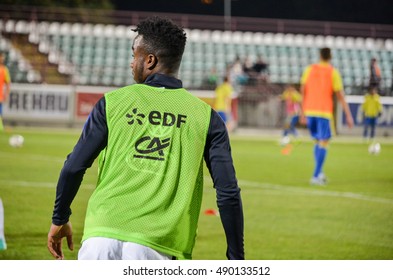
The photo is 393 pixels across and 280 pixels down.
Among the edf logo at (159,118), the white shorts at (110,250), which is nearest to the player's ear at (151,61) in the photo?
the edf logo at (159,118)

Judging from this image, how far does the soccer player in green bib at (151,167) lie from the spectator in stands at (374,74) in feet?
59.4

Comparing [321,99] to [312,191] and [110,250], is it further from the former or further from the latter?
[110,250]

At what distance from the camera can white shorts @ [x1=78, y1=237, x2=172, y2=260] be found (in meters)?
2.95

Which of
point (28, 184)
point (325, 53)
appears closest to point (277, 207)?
point (28, 184)

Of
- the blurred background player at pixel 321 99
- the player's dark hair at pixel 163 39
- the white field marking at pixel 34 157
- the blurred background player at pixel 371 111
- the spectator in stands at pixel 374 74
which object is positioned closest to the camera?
the player's dark hair at pixel 163 39

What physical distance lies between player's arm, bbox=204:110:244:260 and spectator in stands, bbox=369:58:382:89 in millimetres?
18102

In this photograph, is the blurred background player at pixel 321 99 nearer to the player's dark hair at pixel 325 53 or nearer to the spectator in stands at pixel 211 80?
the player's dark hair at pixel 325 53

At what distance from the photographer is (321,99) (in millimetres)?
11492

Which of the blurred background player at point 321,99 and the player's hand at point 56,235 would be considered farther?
the blurred background player at point 321,99

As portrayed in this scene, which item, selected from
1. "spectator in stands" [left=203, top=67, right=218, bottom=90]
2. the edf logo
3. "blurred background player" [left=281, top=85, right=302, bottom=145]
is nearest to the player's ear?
the edf logo

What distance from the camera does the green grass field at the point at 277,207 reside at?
6523mm

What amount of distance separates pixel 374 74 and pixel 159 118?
19021 millimetres
